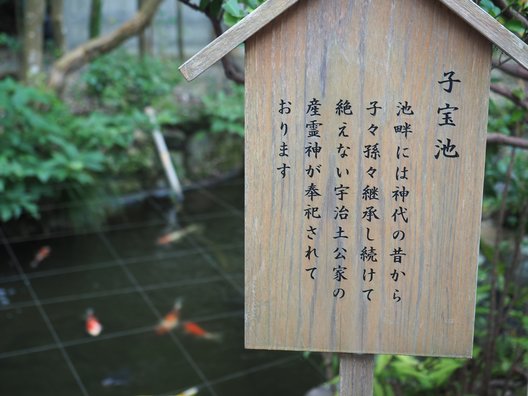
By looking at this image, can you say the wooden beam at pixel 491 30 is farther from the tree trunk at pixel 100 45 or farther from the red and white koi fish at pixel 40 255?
the tree trunk at pixel 100 45

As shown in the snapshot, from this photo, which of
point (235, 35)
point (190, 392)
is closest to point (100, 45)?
point (190, 392)

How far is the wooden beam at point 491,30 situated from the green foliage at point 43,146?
5.11m

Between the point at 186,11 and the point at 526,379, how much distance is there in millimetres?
9012

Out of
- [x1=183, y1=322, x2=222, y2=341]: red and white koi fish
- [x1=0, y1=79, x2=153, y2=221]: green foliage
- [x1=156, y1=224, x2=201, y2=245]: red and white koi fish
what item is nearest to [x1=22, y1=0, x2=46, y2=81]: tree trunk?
[x1=0, y1=79, x2=153, y2=221]: green foliage

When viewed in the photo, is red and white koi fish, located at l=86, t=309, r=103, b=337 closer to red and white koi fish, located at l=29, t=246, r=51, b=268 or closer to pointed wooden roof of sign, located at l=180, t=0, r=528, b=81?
red and white koi fish, located at l=29, t=246, r=51, b=268

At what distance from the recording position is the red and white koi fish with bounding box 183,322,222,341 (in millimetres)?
4809

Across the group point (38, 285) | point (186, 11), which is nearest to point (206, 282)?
point (38, 285)

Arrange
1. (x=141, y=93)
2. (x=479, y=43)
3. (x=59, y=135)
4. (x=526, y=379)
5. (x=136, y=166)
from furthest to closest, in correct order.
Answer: (x=141, y=93), (x=136, y=166), (x=59, y=135), (x=526, y=379), (x=479, y=43)

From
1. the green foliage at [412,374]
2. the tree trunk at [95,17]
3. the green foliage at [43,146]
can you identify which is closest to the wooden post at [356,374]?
the green foliage at [412,374]

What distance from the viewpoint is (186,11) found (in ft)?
36.6

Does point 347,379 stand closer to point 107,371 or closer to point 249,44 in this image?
point 249,44

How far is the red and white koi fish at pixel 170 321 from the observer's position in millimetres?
4871

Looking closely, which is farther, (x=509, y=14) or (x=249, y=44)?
(x=509, y=14)

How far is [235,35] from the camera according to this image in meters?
1.78
